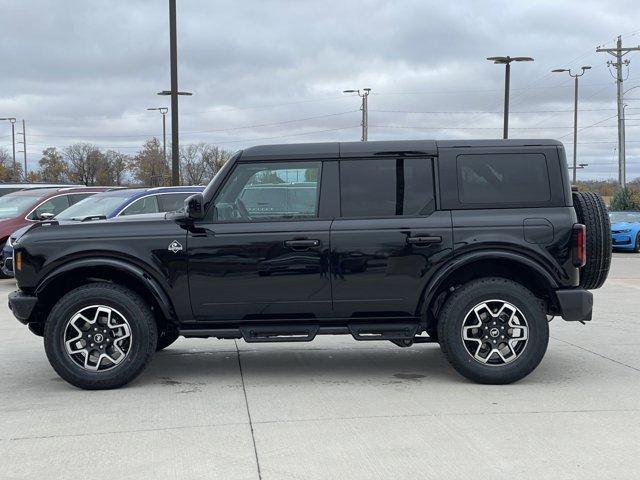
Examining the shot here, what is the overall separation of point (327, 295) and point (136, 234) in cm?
159

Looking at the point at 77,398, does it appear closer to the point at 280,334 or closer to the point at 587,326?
the point at 280,334

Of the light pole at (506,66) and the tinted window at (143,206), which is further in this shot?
the light pole at (506,66)

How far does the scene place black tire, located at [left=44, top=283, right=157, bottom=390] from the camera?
19.3 feet

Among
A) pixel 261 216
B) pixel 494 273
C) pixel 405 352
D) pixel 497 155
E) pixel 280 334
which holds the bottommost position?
pixel 405 352

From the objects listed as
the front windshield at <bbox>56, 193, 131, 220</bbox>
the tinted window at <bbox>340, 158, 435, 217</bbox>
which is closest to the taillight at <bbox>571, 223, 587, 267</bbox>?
the tinted window at <bbox>340, 158, 435, 217</bbox>

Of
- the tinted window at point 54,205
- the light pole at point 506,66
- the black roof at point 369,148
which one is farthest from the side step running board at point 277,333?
the light pole at point 506,66

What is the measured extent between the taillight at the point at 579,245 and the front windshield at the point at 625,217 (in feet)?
57.7

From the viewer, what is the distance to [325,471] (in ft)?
13.7

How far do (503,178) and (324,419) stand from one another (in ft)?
8.00

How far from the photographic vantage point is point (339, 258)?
19.4 feet

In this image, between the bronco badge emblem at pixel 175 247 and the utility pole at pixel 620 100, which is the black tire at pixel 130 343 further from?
the utility pole at pixel 620 100

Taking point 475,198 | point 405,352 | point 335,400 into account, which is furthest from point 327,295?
point 405,352

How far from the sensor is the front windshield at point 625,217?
72.8 ft

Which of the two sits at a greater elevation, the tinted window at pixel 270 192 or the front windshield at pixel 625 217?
the tinted window at pixel 270 192
